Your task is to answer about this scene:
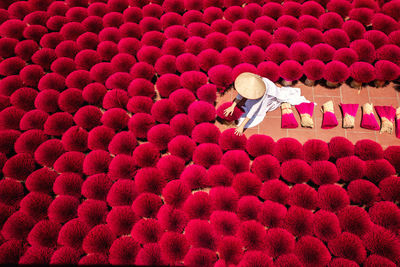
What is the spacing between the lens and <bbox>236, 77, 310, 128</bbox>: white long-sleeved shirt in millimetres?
2538

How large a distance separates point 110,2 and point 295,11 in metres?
2.21

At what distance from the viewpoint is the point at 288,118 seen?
279cm

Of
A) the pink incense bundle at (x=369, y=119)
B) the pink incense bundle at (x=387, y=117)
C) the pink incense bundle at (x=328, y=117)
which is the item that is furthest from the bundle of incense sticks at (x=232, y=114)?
the pink incense bundle at (x=387, y=117)

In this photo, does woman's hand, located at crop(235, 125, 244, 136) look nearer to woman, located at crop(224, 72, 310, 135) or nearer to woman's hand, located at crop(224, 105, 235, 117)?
woman, located at crop(224, 72, 310, 135)

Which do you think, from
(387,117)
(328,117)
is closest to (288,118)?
(328,117)

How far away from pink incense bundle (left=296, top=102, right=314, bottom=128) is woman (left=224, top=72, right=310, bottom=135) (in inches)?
2.1

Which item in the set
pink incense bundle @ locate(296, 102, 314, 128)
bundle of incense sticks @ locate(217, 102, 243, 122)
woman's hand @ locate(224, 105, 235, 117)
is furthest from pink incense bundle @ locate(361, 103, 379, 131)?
woman's hand @ locate(224, 105, 235, 117)

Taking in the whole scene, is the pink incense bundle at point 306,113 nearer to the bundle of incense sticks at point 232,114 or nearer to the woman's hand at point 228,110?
the bundle of incense sticks at point 232,114

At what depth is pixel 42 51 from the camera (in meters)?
3.04

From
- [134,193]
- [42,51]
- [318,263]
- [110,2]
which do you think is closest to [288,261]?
[318,263]

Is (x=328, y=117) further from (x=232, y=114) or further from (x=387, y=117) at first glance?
(x=232, y=114)

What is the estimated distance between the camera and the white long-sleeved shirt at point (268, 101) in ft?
8.33

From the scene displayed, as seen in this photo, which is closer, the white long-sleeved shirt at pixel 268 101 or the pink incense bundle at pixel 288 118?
the white long-sleeved shirt at pixel 268 101

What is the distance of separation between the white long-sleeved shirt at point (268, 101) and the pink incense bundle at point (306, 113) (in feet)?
0.17
